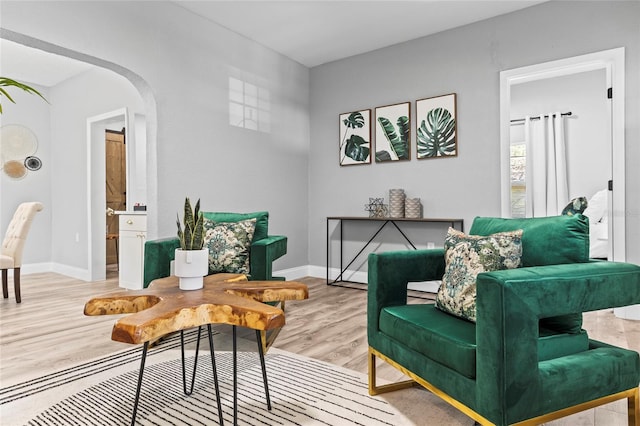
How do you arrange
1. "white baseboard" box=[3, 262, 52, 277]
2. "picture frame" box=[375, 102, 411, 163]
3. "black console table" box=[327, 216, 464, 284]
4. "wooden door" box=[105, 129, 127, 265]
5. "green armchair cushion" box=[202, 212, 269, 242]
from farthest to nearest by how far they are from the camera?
"wooden door" box=[105, 129, 127, 265], "white baseboard" box=[3, 262, 52, 277], "picture frame" box=[375, 102, 411, 163], "black console table" box=[327, 216, 464, 284], "green armchair cushion" box=[202, 212, 269, 242]

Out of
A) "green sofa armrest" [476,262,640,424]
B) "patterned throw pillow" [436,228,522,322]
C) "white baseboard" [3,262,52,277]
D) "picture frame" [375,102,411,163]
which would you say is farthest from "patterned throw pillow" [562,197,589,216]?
"white baseboard" [3,262,52,277]

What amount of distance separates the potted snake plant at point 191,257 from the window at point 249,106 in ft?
8.67

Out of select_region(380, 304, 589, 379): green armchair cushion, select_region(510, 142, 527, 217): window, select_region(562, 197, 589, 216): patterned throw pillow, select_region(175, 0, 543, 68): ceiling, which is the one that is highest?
select_region(175, 0, 543, 68): ceiling

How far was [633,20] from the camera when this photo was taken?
10.3 feet

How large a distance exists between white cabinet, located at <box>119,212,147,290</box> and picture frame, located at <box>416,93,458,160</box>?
3015mm

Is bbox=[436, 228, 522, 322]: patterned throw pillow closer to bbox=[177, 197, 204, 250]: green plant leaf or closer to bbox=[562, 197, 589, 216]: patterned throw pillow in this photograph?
bbox=[562, 197, 589, 216]: patterned throw pillow

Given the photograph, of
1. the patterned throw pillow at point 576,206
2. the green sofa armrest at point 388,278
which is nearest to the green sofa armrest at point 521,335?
the patterned throw pillow at point 576,206

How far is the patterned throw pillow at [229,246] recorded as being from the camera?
2.79 meters

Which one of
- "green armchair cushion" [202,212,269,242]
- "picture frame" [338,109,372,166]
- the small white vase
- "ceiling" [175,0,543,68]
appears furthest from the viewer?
"picture frame" [338,109,372,166]

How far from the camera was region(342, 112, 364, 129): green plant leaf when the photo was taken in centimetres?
467

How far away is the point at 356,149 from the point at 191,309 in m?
3.67

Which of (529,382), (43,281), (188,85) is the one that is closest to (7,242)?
(43,281)

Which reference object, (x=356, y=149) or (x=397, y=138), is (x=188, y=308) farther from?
(x=356, y=149)

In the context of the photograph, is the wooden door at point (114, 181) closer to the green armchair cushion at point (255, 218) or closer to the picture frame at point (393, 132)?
the green armchair cushion at point (255, 218)
